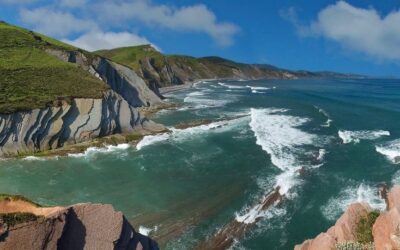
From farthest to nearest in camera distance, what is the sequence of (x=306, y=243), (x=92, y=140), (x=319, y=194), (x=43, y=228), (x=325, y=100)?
(x=325, y=100), (x=92, y=140), (x=319, y=194), (x=306, y=243), (x=43, y=228)

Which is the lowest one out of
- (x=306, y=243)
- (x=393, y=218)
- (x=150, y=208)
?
(x=150, y=208)

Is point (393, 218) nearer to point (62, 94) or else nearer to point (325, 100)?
point (62, 94)

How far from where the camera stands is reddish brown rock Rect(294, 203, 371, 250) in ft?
83.7

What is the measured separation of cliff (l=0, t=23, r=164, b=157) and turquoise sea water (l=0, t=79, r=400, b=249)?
5352mm

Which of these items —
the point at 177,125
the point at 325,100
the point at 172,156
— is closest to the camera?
the point at 172,156

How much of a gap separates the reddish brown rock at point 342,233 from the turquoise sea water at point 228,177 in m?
9.68

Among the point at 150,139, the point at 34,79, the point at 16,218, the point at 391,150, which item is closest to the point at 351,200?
the point at 391,150

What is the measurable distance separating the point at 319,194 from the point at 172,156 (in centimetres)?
2122

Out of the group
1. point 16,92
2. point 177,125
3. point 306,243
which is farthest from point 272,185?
point 16,92

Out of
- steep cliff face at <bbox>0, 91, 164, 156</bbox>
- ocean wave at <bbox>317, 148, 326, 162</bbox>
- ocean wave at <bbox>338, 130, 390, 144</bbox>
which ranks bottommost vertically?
ocean wave at <bbox>317, 148, 326, 162</bbox>

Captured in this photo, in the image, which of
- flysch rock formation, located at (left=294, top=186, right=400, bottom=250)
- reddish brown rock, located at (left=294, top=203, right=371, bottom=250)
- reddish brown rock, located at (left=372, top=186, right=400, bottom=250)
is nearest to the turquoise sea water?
reddish brown rock, located at (left=294, top=203, right=371, bottom=250)

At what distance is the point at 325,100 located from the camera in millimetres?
121062

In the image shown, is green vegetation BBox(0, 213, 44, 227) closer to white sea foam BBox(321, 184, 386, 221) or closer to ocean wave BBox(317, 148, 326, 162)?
white sea foam BBox(321, 184, 386, 221)

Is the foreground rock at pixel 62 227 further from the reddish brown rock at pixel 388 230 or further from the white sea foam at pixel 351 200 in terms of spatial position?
the white sea foam at pixel 351 200
